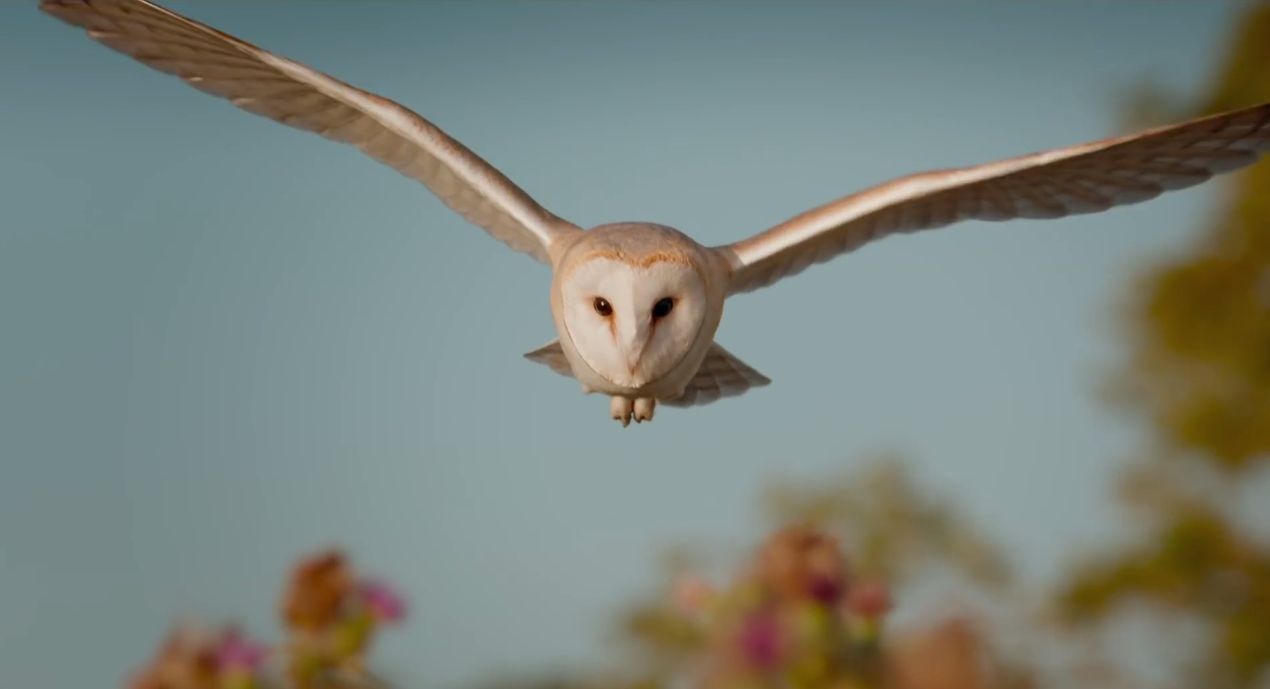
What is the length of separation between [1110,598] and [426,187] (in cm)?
786

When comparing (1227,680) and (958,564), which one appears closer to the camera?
(1227,680)

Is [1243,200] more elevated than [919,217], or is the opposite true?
[1243,200]

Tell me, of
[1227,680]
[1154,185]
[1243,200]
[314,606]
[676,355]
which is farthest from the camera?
[1243,200]

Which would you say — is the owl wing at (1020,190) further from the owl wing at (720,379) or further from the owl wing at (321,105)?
the owl wing at (321,105)

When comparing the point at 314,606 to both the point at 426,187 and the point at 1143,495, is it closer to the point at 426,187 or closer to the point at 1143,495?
the point at 426,187

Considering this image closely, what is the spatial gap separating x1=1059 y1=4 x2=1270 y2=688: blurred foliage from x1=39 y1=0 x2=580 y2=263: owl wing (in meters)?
7.67

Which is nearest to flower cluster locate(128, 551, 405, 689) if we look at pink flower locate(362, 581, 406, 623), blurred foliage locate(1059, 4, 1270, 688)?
pink flower locate(362, 581, 406, 623)

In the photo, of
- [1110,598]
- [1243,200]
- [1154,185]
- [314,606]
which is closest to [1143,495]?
[1110,598]

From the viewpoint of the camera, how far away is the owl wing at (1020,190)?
3127 mm

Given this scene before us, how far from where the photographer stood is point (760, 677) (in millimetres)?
2879

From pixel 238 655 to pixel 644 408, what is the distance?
0.93 m

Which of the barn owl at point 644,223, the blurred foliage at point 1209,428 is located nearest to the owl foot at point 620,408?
the barn owl at point 644,223

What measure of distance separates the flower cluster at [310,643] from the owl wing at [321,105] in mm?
915

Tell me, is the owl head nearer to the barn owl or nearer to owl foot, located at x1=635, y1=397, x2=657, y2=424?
the barn owl
